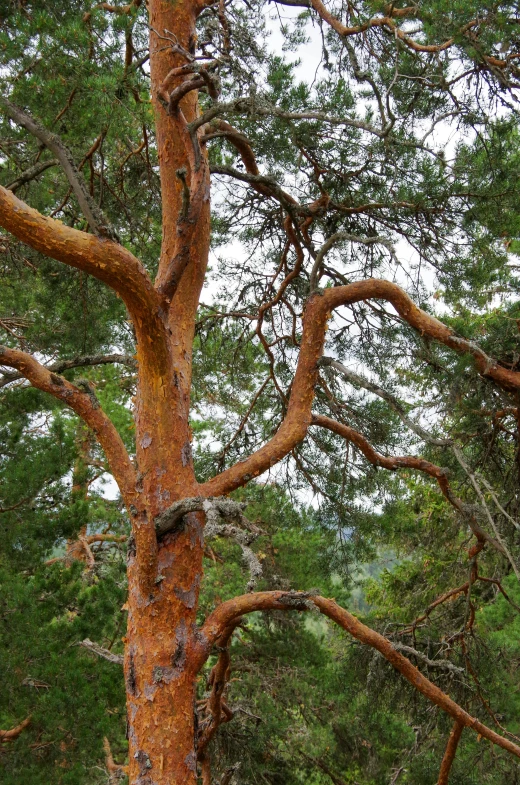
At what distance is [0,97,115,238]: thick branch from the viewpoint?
8.29 ft

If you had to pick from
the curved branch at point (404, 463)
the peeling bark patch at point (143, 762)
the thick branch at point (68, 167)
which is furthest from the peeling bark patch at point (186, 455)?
the peeling bark patch at point (143, 762)

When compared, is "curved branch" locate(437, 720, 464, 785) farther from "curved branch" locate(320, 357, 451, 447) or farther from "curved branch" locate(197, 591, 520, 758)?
"curved branch" locate(320, 357, 451, 447)

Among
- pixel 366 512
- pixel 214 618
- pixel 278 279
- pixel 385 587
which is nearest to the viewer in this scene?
pixel 214 618

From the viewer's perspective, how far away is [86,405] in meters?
3.18

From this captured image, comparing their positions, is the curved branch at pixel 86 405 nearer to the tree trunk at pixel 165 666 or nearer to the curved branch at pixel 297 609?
the tree trunk at pixel 165 666

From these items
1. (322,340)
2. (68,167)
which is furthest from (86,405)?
(322,340)

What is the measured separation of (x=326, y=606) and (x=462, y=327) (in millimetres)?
1834

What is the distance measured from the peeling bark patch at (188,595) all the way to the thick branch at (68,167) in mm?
1623

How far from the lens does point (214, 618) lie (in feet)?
10.7

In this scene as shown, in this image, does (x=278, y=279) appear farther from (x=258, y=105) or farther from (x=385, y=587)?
(x=385, y=587)

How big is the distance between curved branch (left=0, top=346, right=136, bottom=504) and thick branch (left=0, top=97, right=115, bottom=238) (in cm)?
73

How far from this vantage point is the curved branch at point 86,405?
3.13 m

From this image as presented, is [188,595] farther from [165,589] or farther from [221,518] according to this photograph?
[221,518]

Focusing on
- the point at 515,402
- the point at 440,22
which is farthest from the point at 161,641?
the point at 440,22
